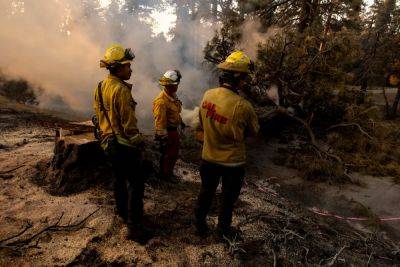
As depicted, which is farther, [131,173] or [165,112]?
[165,112]

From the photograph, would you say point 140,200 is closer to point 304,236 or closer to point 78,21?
point 304,236

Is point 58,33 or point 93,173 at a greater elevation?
point 58,33

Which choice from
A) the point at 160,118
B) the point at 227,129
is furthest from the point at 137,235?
the point at 160,118

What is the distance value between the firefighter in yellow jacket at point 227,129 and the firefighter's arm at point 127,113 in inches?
28.4

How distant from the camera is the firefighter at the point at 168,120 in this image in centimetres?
518

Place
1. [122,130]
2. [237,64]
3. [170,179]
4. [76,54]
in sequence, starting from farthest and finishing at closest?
[76,54] < [170,179] < [122,130] < [237,64]

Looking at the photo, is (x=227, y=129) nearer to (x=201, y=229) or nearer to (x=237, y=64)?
(x=237, y=64)

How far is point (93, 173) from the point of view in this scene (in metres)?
5.02

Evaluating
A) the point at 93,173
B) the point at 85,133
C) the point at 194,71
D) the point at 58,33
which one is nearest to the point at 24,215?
the point at 93,173

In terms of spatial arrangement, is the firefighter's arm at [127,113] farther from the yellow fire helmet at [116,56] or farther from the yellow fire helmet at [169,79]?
the yellow fire helmet at [169,79]

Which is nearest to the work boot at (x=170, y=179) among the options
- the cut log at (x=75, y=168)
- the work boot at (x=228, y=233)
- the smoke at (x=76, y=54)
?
the cut log at (x=75, y=168)

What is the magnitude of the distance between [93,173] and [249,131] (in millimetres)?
2621

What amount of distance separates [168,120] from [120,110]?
2002 mm

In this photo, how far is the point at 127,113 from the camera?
3.44 m
